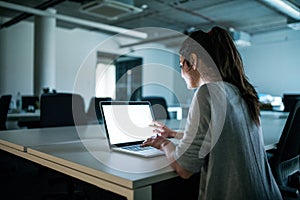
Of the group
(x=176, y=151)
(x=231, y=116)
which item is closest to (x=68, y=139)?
(x=176, y=151)

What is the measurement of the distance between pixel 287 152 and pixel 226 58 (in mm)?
930

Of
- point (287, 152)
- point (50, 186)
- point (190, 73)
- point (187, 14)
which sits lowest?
point (50, 186)

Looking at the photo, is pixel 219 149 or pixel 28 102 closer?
pixel 219 149

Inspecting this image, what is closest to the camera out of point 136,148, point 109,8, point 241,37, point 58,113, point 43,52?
point 136,148

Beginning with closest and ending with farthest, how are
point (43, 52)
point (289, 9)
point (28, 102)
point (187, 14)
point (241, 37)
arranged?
point (289, 9)
point (28, 102)
point (43, 52)
point (187, 14)
point (241, 37)

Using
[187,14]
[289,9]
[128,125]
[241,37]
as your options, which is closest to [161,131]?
[128,125]

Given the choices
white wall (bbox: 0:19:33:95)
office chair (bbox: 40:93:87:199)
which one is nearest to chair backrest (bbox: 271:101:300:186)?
office chair (bbox: 40:93:87:199)

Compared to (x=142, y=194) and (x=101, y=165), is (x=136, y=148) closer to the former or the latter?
(x=101, y=165)

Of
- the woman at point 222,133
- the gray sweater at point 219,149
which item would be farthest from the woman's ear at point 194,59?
the gray sweater at point 219,149

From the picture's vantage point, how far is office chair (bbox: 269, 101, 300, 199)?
58.6 inches

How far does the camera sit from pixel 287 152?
1.62 m

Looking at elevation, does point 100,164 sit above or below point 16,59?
below

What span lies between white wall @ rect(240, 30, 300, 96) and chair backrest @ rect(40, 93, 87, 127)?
15.0ft

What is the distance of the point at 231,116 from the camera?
0.95m
